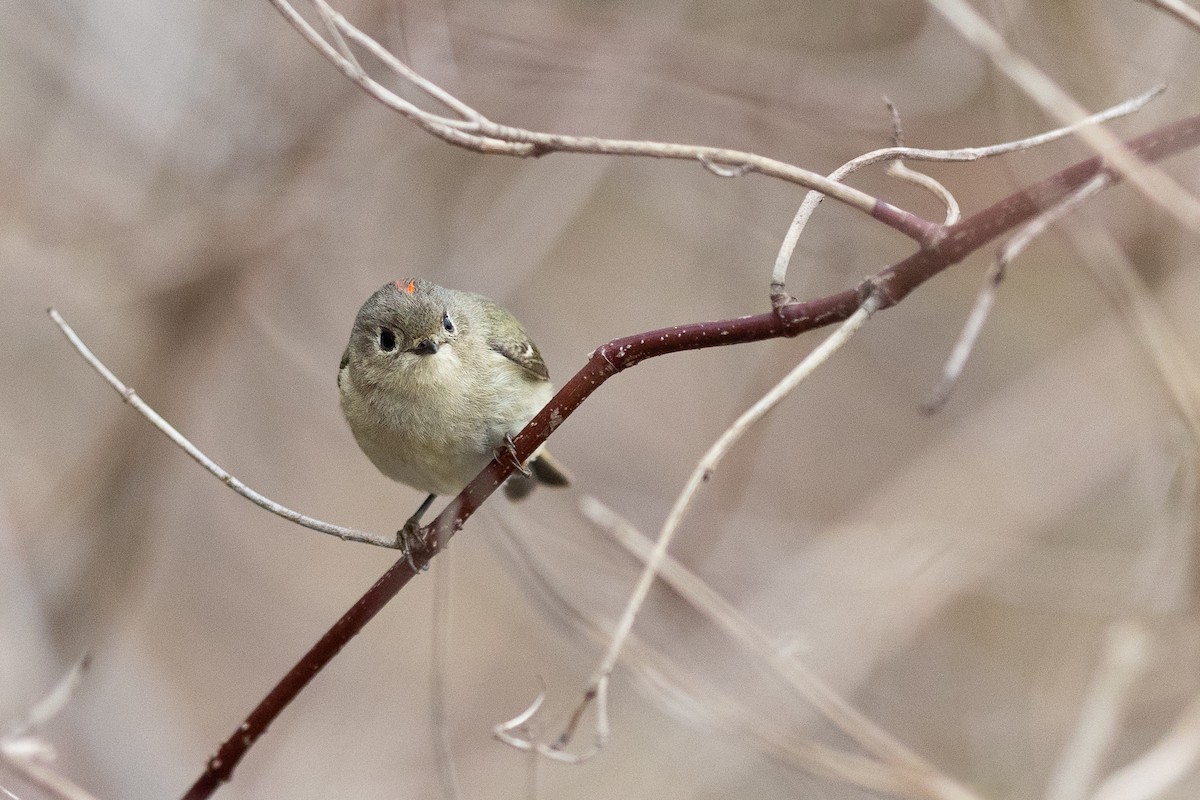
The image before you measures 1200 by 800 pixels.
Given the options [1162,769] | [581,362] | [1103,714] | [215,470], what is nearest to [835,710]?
[1162,769]

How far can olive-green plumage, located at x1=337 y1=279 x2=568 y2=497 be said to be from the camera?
115 inches

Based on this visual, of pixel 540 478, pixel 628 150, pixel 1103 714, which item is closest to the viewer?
pixel 628 150

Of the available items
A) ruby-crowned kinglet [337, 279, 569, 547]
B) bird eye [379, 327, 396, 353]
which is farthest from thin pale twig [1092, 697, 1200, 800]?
bird eye [379, 327, 396, 353]

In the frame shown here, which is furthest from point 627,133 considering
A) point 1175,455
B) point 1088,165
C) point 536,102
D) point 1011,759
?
point 1088,165

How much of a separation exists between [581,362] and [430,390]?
2.72m

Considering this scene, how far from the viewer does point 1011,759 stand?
170 inches

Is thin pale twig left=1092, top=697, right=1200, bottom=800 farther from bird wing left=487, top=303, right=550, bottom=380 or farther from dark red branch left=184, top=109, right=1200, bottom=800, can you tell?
bird wing left=487, top=303, right=550, bottom=380

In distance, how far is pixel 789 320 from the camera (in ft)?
5.43

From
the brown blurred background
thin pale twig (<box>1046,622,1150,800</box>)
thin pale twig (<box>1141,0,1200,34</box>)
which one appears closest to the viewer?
thin pale twig (<box>1141,0,1200,34</box>)

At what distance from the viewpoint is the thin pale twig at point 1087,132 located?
1.70m

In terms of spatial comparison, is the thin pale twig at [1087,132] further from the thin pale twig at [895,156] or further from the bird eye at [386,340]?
the bird eye at [386,340]

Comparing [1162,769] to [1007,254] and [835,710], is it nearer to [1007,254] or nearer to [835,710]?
[835,710]

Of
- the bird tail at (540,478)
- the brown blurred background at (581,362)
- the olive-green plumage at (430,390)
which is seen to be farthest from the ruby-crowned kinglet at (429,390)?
the brown blurred background at (581,362)

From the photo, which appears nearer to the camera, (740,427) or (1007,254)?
(740,427)
